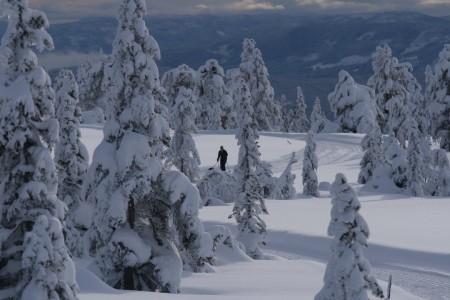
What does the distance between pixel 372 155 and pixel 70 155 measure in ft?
102

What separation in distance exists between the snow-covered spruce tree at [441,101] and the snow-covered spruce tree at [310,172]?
510 inches

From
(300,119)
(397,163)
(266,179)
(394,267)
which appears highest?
(394,267)

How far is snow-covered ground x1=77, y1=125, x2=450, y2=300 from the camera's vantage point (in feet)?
55.5

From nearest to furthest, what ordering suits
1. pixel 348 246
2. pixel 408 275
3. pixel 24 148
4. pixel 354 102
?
Answer: 1. pixel 348 246
2. pixel 24 148
3. pixel 408 275
4. pixel 354 102

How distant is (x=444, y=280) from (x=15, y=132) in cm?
1565

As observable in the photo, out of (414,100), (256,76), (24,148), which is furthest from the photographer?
(256,76)

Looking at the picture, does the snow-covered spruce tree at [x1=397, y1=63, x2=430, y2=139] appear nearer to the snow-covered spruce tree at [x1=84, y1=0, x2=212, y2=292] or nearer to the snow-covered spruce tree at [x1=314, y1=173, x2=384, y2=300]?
the snow-covered spruce tree at [x1=84, y1=0, x2=212, y2=292]

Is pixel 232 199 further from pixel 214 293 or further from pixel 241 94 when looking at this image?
pixel 214 293

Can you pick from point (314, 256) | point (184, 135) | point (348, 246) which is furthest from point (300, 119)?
point (348, 246)

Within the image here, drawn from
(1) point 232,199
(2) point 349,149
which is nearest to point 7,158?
(1) point 232,199

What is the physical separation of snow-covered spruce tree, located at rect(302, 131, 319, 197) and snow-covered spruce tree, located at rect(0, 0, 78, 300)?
32321mm

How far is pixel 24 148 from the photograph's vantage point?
11664 mm

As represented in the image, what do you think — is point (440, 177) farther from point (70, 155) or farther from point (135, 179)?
point (135, 179)

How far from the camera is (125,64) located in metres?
16.0
